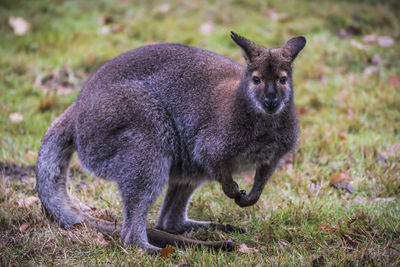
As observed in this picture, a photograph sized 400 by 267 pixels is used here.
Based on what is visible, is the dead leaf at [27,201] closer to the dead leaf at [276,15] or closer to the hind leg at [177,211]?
the hind leg at [177,211]

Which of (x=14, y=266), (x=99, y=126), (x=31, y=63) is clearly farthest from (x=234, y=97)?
(x=31, y=63)

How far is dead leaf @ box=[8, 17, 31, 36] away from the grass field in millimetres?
87

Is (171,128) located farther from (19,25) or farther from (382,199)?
(19,25)

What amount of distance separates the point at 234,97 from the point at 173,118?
0.57 metres

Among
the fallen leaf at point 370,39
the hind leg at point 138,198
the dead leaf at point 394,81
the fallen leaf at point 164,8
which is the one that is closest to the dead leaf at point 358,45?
the fallen leaf at point 370,39

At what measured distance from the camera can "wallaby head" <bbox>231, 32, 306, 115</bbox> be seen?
11.5ft

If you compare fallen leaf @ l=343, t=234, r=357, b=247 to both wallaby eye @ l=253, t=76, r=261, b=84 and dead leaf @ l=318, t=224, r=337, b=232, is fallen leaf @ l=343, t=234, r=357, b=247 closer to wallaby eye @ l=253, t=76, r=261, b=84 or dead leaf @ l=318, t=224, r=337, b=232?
dead leaf @ l=318, t=224, r=337, b=232

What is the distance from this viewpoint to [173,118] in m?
4.04

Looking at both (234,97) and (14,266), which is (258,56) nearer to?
(234,97)

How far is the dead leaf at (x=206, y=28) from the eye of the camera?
7965 mm

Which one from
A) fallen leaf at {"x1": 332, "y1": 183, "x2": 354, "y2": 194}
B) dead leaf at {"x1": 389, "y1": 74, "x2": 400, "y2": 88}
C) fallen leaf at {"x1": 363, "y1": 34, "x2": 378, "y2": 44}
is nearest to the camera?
fallen leaf at {"x1": 332, "y1": 183, "x2": 354, "y2": 194}

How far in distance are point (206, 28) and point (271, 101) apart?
4850mm

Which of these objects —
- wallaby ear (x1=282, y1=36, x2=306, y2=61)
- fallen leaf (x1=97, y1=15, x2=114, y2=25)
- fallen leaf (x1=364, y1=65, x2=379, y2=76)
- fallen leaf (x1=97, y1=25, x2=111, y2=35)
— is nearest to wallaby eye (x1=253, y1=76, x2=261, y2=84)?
wallaby ear (x1=282, y1=36, x2=306, y2=61)

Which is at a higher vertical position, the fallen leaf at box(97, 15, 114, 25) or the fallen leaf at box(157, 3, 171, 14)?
the fallen leaf at box(157, 3, 171, 14)
